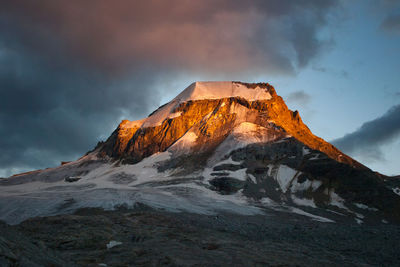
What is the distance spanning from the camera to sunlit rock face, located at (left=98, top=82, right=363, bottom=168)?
455 ft

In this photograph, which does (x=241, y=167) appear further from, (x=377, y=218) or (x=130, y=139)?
(x=130, y=139)

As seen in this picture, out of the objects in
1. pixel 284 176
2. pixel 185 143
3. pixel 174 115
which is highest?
pixel 174 115

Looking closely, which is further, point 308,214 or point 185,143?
point 185,143

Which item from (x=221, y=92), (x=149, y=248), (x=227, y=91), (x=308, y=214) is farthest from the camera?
(x=221, y=92)

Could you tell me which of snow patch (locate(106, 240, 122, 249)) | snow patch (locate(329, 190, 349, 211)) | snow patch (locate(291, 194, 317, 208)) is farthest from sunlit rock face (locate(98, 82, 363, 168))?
snow patch (locate(106, 240, 122, 249))

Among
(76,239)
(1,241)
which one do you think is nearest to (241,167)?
(76,239)

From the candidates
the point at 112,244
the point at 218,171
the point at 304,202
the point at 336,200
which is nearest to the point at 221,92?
the point at 218,171

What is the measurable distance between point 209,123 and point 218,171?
3633cm

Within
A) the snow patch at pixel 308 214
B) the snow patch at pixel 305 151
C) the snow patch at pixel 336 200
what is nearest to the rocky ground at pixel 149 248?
the snow patch at pixel 308 214

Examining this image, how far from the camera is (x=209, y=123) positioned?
148 metres

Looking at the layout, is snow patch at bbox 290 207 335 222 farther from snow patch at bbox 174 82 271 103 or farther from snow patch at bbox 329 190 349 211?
snow patch at bbox 174 82 271 103

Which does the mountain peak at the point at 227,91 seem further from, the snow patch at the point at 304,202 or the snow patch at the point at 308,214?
the snow patch at the point at 308,214

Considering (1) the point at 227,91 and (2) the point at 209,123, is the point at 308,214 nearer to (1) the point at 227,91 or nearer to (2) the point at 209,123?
(2) the point at 209,123

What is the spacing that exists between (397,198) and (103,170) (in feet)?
348
